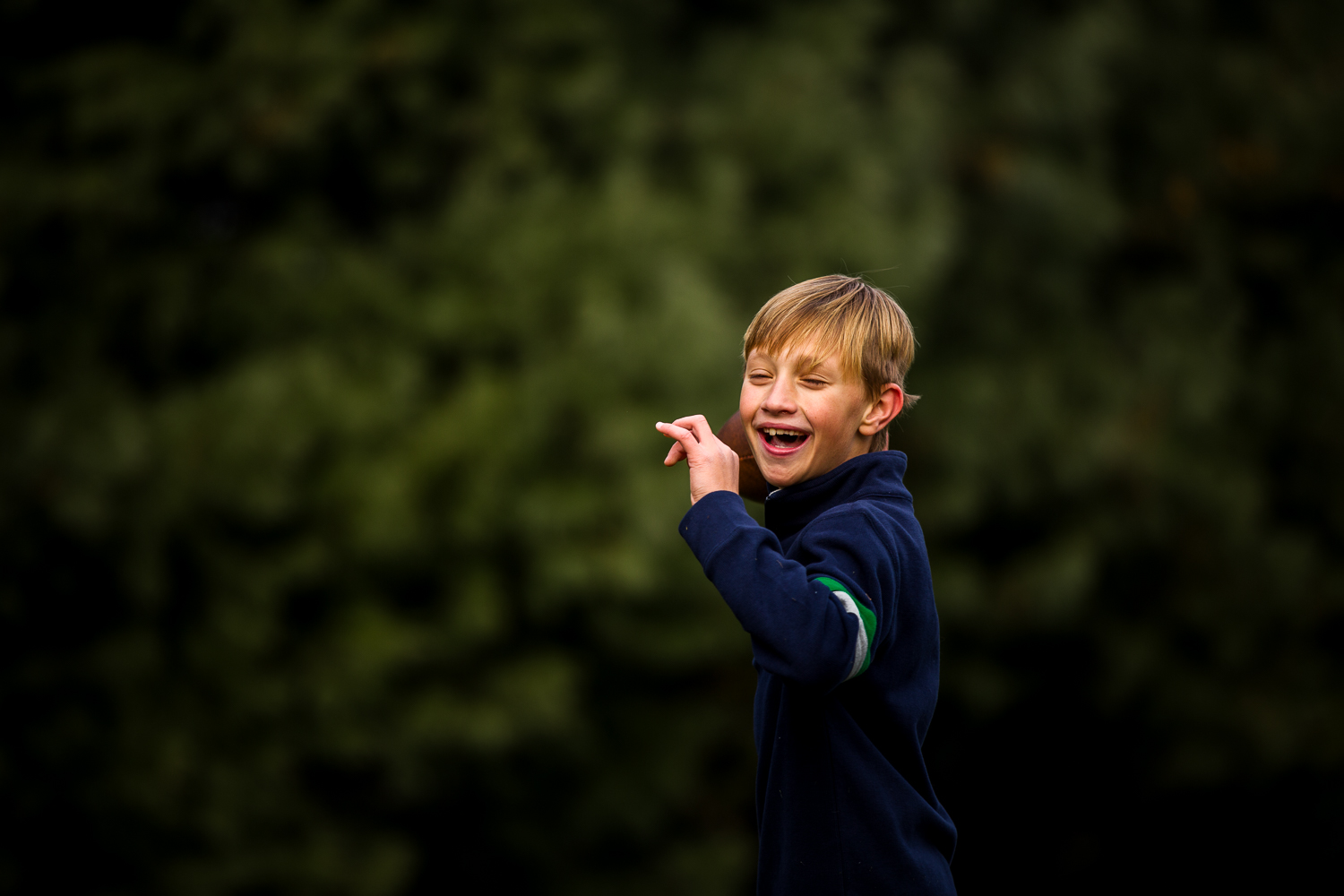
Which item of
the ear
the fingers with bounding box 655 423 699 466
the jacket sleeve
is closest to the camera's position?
the jacket sleeve

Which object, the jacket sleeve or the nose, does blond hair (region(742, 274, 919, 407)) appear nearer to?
the nose

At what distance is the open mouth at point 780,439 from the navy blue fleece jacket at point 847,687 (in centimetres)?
6

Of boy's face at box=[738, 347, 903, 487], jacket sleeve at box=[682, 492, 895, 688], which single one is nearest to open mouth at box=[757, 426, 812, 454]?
boy's face at box=[738, 347, 903, 487]

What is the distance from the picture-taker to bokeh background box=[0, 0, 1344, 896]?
5.14 meters

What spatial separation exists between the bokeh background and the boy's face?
3269 mm

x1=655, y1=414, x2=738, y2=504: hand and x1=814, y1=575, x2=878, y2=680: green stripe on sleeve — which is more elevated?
x1=655, y1=414, x2=738, y2=504: hand

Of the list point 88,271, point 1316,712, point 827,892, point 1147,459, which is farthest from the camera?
point 1316,712

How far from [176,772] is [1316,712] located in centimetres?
681

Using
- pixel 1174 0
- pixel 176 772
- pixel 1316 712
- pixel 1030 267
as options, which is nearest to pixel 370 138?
pixel 176 772

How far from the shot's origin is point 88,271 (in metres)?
5.36

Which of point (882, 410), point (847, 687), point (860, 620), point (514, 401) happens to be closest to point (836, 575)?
point (860, 620)

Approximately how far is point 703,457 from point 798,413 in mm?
132

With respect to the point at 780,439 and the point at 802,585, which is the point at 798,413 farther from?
the point at 802,585

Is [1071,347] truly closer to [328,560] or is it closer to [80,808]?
[328,560]
